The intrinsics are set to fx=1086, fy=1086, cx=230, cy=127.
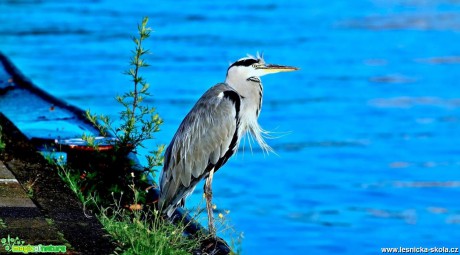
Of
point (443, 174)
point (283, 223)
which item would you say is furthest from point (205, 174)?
point (443, 174)

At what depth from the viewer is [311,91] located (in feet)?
52.3

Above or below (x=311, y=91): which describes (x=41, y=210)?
below

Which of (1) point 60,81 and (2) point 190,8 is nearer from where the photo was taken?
Result: (1) point 60,81

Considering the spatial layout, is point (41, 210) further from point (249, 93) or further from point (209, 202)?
point (249, 93)

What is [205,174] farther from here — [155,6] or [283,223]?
[155,6]

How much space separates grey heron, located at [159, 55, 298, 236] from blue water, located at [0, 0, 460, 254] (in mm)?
2016

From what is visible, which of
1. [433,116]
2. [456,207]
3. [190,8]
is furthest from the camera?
[190,8]

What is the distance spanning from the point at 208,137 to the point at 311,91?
8.70 m

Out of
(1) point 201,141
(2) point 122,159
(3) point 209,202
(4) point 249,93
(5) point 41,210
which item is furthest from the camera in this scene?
(2) point 122,159

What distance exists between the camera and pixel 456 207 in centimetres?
1071

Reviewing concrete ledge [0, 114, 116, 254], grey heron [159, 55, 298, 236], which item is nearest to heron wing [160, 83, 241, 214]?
grey heron [159, 55, 298, 236]

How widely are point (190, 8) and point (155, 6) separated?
1024 millimetres

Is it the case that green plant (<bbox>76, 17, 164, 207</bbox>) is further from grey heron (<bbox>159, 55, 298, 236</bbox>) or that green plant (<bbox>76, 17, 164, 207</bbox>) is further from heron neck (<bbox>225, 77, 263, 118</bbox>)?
heron neck (<bbox>225, 77, 263, 118</bbox>)

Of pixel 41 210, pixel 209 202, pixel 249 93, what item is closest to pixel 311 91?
pixel 249 93
